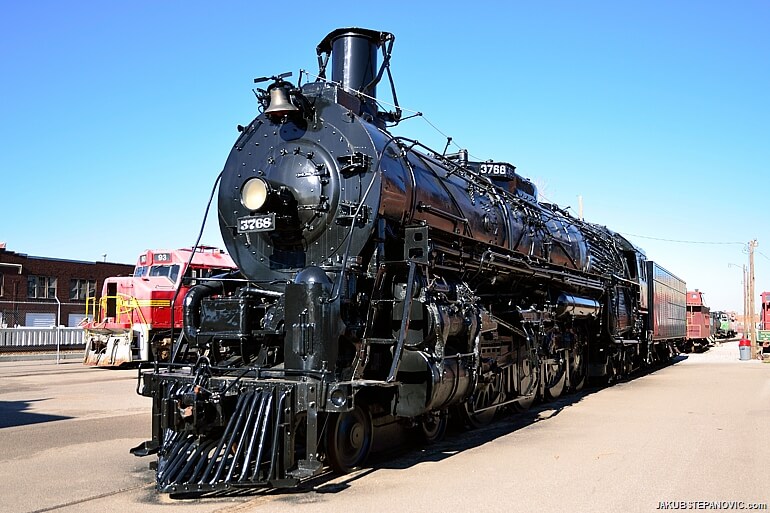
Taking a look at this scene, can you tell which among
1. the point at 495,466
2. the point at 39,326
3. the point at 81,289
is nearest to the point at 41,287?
the point at 81,289

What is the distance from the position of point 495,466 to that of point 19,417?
26.9 ft

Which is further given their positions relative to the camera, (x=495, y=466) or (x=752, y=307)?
(x=752, y=307)

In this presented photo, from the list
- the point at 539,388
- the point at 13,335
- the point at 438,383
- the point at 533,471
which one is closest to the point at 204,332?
the point at 438,383

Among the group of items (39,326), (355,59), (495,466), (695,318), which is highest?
(355,59)

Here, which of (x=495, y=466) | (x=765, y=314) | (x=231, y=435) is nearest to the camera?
(x=231, y=435)

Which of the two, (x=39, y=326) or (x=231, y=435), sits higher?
(x=231, y=435)

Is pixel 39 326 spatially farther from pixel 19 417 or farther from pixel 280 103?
pixel 280 103

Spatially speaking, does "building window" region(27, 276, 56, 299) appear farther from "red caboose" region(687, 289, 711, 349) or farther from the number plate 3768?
"red caboose" region(687, 289, 711, 349)

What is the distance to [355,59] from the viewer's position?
9.55 meters

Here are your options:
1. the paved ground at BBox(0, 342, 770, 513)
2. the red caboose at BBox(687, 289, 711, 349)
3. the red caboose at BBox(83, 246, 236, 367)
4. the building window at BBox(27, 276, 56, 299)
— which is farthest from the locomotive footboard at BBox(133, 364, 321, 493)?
the red caboose at BBox(687, 289, 711, 349)

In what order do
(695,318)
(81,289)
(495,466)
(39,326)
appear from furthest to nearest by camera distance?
(695,318), (81,289), (39,326), (495,466)

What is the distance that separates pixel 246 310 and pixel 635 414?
746cm

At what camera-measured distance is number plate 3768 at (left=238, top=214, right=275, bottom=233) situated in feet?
24.8

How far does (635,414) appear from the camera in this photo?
1171cm
